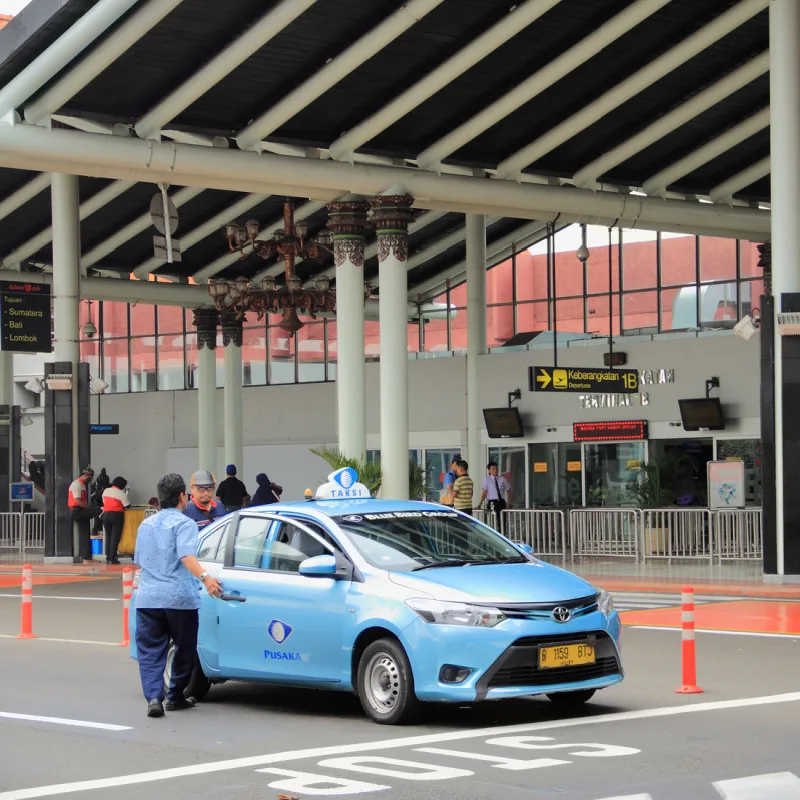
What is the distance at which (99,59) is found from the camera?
877 inches

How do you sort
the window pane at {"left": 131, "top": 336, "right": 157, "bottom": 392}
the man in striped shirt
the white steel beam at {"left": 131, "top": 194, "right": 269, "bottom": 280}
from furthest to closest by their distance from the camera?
the window pane at {"left": 131, "top": 336, "right": 157, "bottom": 392}
the white steel beam at {"left": 131, "top": 194, "right": 269, "bottom": 280}
the man in striped shirt

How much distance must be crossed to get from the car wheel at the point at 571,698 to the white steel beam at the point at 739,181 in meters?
20.8

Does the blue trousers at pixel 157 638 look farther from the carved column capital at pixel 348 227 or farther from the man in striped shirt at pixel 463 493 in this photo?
the man in striped shirt at pixel 463 493

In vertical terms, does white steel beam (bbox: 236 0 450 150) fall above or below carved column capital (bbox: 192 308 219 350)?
above

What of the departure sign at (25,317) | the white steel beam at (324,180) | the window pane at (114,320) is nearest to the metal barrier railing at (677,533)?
the white steel beam at (324,180)

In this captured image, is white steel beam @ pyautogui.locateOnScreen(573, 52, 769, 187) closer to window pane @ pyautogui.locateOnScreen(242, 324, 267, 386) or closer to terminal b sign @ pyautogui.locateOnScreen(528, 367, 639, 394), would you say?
terminal b sign @ pyautogui.locateOnScreen(528, 367, 639, 394)

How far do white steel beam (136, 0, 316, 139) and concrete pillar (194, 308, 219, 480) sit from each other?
1728 cm

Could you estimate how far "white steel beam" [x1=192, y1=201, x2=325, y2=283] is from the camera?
3473cm

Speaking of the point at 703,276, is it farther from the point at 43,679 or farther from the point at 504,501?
the point at 43,679

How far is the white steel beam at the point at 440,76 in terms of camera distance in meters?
22.8

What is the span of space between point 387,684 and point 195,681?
210 centimetres

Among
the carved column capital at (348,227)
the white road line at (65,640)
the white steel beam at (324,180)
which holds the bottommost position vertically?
the white road line at (65,640)

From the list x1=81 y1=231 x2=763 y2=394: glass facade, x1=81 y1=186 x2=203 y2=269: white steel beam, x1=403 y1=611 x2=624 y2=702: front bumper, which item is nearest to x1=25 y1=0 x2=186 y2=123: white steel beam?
x1=81 y1=186 x2=203 y2=269: white steel beam

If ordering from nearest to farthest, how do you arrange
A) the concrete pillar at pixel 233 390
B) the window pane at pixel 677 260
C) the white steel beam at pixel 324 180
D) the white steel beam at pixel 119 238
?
the white steel beam at pixel 324 180 → the white steel beam at pixel 119 238 → the window pane at pixel 677 260 → the concrete pillar at pixel 233 390
